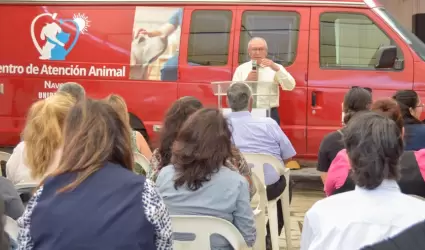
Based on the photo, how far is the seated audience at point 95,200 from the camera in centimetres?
277

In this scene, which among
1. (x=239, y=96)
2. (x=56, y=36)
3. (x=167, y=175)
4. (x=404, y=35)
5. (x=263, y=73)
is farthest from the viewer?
(x=56, y=36)

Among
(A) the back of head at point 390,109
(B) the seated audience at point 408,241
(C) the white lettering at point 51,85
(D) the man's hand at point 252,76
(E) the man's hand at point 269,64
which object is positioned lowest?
(B) the seated audience at point 408,241

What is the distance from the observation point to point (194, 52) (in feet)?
30.5

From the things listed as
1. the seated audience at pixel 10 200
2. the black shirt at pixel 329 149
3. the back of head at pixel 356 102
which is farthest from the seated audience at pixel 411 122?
the seated audience at pixel 10 200

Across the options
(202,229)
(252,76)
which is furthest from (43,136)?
(252,76)

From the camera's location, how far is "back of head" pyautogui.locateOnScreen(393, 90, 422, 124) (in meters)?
5.20

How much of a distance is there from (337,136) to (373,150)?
89.8 inches

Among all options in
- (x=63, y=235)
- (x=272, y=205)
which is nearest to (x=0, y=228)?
(x=63, y=235)

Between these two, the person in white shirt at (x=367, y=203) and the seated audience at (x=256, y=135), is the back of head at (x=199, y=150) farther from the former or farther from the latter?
the seated audience at (x=256, y=135)

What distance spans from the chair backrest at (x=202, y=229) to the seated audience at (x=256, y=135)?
2246 millimetres

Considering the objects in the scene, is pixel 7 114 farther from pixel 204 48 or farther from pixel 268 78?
pixel 268 78

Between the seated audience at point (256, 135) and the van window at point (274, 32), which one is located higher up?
the van window at point (274, 32)

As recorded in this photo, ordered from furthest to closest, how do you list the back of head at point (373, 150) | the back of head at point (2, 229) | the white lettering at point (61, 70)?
the white lettering at point (61, 70), the back of head at point (373, 150), the back of head at point (2, 229)

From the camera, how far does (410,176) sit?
413 cm
